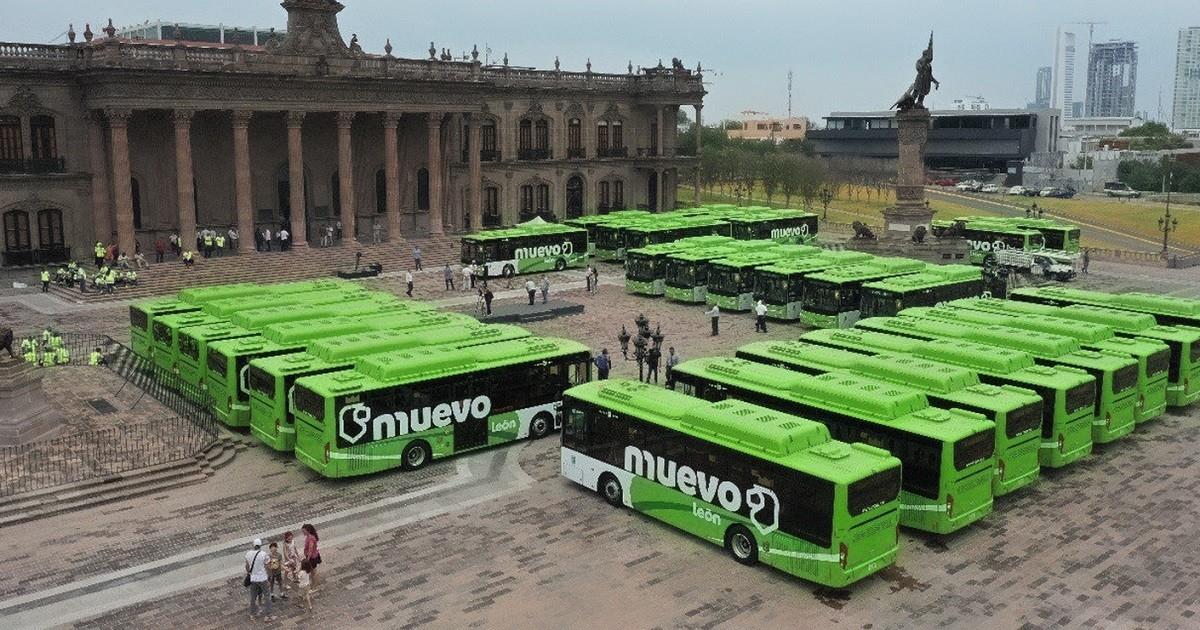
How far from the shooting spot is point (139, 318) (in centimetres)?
3359

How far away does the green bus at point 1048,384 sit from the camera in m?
23.4

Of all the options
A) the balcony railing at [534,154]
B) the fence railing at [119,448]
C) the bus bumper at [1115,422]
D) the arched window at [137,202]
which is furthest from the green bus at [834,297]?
the balcony railing at [534,154]

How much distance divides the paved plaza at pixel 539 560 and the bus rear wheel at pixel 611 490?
0.23 meters

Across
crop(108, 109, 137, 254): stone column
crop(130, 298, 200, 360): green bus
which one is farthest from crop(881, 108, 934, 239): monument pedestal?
crop(108, 109, 137, 254): stone column

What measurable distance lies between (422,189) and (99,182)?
2083 centimetres

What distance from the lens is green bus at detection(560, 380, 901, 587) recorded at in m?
17.7

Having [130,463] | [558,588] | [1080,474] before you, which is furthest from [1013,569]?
[130,463]

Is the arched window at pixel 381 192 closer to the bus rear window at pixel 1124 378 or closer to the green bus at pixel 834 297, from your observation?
the green bus at pixel 834 297

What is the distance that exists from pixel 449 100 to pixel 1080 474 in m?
47.0

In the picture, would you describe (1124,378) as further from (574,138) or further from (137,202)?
(574,138)

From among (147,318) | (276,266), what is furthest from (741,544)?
(276,266)

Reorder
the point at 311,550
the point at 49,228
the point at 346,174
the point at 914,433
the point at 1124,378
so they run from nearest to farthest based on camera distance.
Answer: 1. the point at 311,550
2. the point at 914,433
3. the point at 1124,378
4. the point at 49,228
5. the point at 346,174

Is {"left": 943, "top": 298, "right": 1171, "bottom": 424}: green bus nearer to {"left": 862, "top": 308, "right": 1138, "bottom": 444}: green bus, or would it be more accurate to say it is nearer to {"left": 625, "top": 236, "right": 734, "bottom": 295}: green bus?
{"left": 862, "top": 308, "right": 1138, "bottom": 444}: green bus

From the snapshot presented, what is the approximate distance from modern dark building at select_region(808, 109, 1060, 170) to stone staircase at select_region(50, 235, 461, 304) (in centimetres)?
9214
